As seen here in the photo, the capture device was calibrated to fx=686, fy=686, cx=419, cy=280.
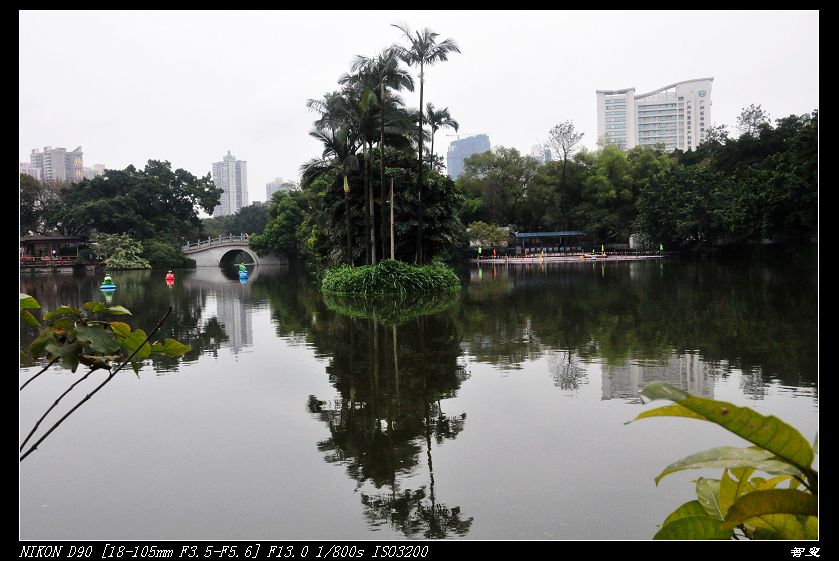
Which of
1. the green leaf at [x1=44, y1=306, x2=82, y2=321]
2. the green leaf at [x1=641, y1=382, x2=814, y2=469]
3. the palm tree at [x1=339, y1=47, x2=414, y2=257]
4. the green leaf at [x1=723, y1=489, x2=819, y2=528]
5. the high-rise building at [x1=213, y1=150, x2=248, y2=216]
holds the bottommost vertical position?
the green leaf at [x1=723, y1=489, x2=819, y2=528]

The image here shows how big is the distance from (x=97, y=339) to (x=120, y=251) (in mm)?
43548

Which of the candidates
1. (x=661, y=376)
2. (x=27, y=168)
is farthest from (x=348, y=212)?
(x=27, y=168)

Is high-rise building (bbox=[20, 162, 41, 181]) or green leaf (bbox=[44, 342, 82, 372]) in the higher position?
high-rise building (bbox=[20, 162, 41, 181])

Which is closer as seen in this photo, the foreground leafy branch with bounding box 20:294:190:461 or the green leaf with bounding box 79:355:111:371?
the foreground leafy branch with bounding box 20:294:190:461

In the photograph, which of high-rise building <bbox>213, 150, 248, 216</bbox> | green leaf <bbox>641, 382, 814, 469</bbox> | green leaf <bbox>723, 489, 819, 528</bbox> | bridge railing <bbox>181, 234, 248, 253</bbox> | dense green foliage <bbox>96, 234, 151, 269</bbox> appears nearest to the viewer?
green leaf <bbox>641, 382, 814, 469</bbox>

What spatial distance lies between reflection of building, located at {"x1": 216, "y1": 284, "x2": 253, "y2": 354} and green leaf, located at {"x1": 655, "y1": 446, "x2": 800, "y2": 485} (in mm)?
9573

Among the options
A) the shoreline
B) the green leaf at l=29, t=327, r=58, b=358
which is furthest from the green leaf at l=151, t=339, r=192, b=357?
the shoreline

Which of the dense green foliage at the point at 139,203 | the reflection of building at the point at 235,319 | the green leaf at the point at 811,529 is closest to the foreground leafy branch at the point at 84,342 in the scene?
the green leaf at the point at 811,529

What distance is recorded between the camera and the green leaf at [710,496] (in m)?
1.57

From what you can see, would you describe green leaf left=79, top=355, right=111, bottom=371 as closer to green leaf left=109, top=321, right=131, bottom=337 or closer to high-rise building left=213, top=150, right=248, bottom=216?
green leaf left=109, top=321, right=131, bottom=337

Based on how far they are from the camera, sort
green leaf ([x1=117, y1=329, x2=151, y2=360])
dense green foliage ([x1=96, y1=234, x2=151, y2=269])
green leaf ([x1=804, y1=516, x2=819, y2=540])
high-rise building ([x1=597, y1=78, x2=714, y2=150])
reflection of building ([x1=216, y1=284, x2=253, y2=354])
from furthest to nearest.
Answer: high-rise building ([x1=597, y1=78, x2=714, y2=150]) → dense green foliage ([x1=96, y1=234, x2=151, y2=269]) → reflection of building ([x1=216, y1=284, x2=253, y2=354]) → green leaf ([x1=117, y1=329, x2=151, y2=360]) → green leaf ([x1=804, y1=516, x2=819, y2=540])

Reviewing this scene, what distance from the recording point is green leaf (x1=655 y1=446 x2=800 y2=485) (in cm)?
128

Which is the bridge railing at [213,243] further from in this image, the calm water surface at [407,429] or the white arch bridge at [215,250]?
the calm water surface at [407,429]
